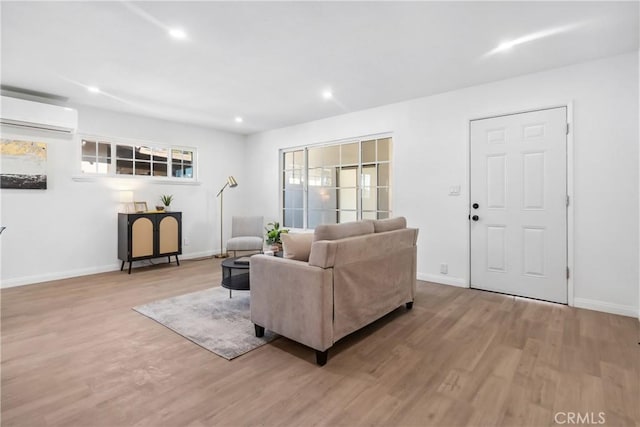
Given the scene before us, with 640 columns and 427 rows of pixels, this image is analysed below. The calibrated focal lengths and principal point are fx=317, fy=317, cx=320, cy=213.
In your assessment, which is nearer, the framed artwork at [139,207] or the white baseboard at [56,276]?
the white baseboard at [56,276]

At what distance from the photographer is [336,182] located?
5.40 metres

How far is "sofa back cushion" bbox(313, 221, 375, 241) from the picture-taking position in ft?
7.53

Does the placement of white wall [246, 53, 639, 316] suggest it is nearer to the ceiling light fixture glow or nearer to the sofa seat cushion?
the ceiling light fixture glow

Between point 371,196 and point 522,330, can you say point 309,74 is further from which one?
point 522,330

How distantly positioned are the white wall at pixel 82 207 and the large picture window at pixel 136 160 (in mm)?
147

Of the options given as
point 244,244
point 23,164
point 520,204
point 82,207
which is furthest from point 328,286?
point 23,164

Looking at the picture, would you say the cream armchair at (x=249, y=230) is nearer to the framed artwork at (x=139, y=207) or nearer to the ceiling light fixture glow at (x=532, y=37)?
the framed artwork at (x=139, y=207)

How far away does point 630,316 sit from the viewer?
2.96 metres

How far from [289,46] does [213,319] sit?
8.41 ft

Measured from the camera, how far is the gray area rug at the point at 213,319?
7.98 ft

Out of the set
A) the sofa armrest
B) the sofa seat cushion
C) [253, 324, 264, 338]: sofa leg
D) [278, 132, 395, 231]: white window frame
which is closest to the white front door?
[278, 132, 395, 231]: white window frame

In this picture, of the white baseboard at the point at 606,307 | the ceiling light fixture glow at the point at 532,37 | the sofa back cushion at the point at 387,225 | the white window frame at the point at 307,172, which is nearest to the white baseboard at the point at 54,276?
the white window frame at the point at 307,172

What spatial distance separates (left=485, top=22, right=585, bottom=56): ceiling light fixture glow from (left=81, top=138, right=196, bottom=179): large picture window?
16.5 feet

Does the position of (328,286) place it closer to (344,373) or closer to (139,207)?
(344,373)
